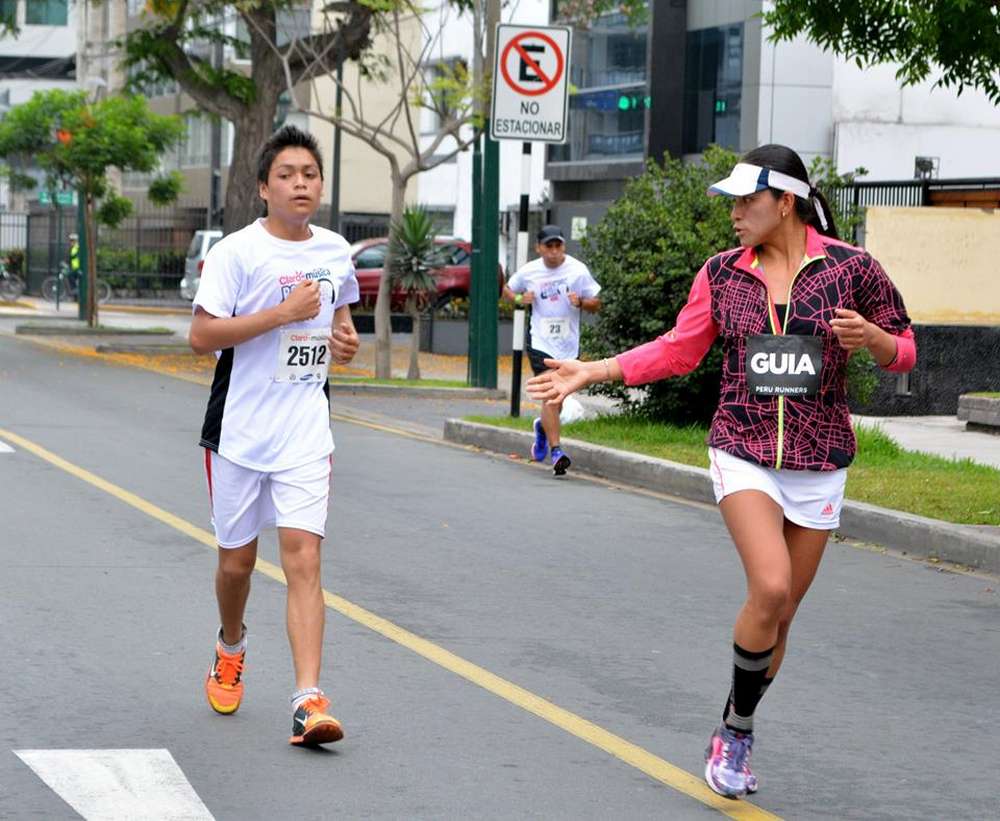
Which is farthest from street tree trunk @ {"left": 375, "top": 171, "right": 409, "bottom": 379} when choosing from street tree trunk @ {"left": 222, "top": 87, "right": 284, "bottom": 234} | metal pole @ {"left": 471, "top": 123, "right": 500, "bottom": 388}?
street tree trunk @ {"left": 222, "top": 87, "right": 284, "bottom": 234}

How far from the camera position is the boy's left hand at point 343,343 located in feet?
21.5

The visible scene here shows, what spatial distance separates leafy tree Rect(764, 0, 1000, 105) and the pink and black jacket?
21.3 ft

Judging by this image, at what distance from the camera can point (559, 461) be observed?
49.2ft

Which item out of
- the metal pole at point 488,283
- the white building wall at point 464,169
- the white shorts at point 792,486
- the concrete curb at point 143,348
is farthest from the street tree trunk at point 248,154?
the white shorts at point 792,486

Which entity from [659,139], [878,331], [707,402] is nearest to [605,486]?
[707,402]

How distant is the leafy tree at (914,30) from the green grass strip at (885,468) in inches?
101

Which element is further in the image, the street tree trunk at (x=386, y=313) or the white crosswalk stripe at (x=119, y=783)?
the street tree trunk at (x=386, y=313)

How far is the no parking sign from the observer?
19.0 m

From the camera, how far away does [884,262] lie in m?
20.9

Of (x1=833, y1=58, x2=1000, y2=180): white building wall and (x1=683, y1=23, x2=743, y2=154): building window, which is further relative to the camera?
(x1=683, y1=23, x2=743, y2=154): building window

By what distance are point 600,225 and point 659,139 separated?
2191 centimetres

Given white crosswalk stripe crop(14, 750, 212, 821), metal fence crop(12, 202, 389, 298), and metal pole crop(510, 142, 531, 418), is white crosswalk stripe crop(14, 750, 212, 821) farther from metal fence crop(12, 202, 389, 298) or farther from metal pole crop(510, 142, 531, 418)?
metal fence crop(12, 202, 389, 298)

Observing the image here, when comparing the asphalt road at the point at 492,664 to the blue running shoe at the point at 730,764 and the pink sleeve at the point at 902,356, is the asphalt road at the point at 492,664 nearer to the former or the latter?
the blue running shoe at the point at 730,764

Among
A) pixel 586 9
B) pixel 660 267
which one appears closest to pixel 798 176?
pixel 660 267
